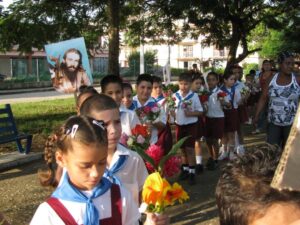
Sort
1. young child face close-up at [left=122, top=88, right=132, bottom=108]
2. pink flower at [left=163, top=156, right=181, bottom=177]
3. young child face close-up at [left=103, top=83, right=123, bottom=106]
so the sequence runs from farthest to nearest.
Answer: young child face close-up at [left=122, top=88, right=132, bottom=108], young child face close-up at [left=103, top=83, right=123, bottom=106], pink flower at [left=163, top=156, right=181, bottom=177]

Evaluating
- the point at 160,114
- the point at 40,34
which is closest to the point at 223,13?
the point at 40,34

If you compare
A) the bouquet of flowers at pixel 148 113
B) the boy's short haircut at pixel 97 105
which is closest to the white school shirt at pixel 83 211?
the boy's short haircut at pixel 97 105

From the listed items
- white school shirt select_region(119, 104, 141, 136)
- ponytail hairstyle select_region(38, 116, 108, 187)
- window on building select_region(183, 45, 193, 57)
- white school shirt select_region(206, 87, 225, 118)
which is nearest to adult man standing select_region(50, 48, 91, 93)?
white school shirt select_region(206, 87, 225, 118)

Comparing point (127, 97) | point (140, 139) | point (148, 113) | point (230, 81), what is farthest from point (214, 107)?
point (140, 139)

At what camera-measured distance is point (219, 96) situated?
8.09 metres

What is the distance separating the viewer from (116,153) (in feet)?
9.85

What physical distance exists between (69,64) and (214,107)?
102 inches

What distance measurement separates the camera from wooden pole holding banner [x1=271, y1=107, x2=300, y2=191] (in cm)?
130

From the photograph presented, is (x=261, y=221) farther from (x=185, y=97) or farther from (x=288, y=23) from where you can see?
(x=288, y=23)

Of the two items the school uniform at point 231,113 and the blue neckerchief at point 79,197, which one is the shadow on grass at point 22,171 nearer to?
the school uniform at point 231,113

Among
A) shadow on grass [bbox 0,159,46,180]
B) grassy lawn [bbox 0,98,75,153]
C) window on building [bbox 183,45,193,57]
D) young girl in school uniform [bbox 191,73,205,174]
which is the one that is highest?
window on building [bbox 183,45,193,57]

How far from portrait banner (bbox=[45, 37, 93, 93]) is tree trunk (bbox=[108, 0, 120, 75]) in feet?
11.3

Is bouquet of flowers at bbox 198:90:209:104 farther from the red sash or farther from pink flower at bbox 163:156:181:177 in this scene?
the red sash

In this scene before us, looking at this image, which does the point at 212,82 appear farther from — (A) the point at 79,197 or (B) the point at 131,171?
(A) the point at 79,197
